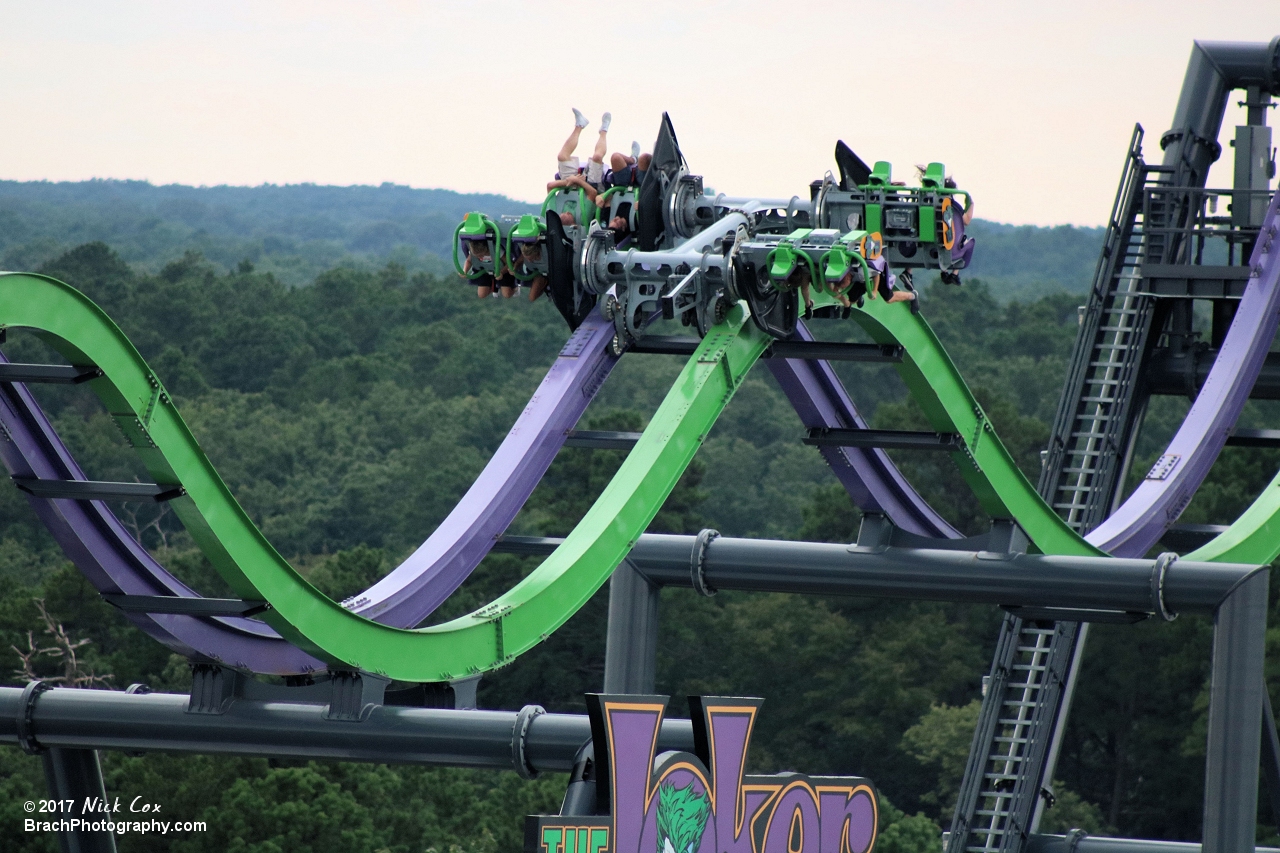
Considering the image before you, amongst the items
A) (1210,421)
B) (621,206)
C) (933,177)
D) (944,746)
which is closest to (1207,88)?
(1210,421)

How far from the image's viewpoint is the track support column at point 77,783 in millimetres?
10852

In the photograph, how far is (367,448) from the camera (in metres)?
61.8

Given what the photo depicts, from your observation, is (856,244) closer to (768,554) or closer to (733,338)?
(733,338)

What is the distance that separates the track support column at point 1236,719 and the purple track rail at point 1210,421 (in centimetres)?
182

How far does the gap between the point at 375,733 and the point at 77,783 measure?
2.16m

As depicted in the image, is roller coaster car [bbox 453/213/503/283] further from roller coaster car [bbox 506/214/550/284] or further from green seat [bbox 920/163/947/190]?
green seat [bbox 920/163/947/190]

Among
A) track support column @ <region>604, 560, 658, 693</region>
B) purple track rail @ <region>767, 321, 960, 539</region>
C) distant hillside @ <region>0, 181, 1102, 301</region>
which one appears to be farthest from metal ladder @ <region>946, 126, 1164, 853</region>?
distant hillside @ <region>0, 181, 1102, 301</region>

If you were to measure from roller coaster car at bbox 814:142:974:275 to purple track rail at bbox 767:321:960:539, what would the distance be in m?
0.68

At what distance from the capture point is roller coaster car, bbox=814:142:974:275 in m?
12.3

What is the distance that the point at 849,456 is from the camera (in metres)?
13.0

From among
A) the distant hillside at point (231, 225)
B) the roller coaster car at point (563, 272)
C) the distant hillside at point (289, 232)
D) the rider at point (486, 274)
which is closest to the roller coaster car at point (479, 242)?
the rider at point (486, 274)

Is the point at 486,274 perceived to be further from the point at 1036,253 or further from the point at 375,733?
the point at 1036,253

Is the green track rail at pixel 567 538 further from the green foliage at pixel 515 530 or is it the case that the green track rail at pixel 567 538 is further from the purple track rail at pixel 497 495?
the green foliage at pixel 515 530

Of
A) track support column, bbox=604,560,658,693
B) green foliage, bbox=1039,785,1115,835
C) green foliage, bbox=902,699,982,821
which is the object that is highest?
track support column, bbox=604,560,658,693
